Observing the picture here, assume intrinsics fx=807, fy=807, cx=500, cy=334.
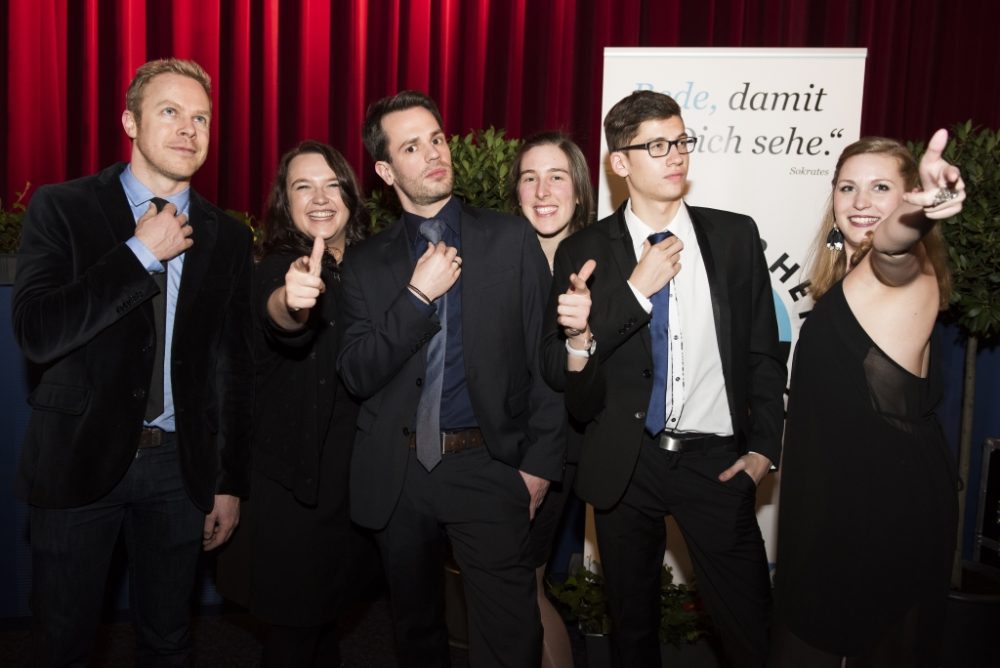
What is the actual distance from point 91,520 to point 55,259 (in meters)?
0.68

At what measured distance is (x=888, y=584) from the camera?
171 centimetres

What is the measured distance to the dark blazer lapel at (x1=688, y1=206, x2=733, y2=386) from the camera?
7.64 ft

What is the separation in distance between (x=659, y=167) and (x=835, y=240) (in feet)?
1.80

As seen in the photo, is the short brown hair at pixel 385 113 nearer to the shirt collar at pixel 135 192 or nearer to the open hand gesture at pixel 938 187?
the shirt collar at pixel 135 192

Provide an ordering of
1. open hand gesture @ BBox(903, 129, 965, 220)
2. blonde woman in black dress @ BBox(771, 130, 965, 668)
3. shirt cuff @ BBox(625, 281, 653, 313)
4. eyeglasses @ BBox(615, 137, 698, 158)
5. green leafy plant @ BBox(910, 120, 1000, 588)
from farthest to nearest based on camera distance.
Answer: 1. green leafy plant @ BBox(910, 120, 1000, 588)
2. eyeglasses @ BBox(615, 137, 698, 158)
3. shirt cuff @ BBox(625, 281, 653, 313)
4. blonde woman in black dress @ BBox(771, 130, 965, 668)
5. open hand gesture @ BBox(903, 129, 965, 220)

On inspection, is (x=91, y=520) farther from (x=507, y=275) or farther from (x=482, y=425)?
(x=507, y=275)

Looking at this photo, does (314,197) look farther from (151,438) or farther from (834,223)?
(834,223)

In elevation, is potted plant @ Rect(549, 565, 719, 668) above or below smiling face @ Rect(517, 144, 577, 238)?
below

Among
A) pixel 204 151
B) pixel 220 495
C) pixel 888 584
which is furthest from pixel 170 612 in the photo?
pixel 888 584

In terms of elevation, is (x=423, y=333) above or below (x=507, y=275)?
below

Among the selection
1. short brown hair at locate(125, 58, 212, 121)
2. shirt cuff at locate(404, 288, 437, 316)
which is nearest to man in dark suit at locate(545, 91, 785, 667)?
shirt cuff at locate(404, 288, 437, 316)

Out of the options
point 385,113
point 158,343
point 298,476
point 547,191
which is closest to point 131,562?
point 298,476

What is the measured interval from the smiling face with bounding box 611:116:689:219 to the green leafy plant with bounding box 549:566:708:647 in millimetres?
1445

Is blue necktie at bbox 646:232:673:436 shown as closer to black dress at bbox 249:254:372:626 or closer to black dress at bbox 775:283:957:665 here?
black dress at bbox 775:283:957:665
